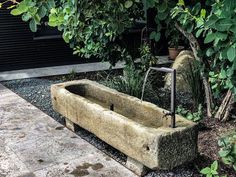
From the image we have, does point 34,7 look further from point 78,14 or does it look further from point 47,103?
point 47,103

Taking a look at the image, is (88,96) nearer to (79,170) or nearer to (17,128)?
(17,128)

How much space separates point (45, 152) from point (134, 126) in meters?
1.08

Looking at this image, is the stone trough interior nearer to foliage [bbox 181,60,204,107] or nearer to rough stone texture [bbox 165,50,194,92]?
foliage [bbox 181,60,204,107]

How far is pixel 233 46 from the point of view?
2133 mm

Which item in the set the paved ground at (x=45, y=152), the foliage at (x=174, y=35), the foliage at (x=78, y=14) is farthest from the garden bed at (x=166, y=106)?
the foliage at (x=78, y=14)

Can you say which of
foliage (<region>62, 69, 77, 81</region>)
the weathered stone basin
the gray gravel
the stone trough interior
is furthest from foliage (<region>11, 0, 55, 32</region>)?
foliage (<region>62, 69, 77, 81</region>)

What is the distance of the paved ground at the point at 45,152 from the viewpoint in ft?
10.3

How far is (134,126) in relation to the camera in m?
2.95

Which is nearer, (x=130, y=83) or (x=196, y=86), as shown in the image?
(x=196, y=86)

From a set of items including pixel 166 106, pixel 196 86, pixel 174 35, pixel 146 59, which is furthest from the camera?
pixel 146 59

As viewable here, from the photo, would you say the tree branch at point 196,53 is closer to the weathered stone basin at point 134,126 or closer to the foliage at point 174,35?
the foliage at point 174,35

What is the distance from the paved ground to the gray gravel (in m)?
0.11

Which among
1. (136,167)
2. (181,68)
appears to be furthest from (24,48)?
(136,167)

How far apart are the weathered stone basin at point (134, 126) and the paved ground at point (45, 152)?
19 centimetres
